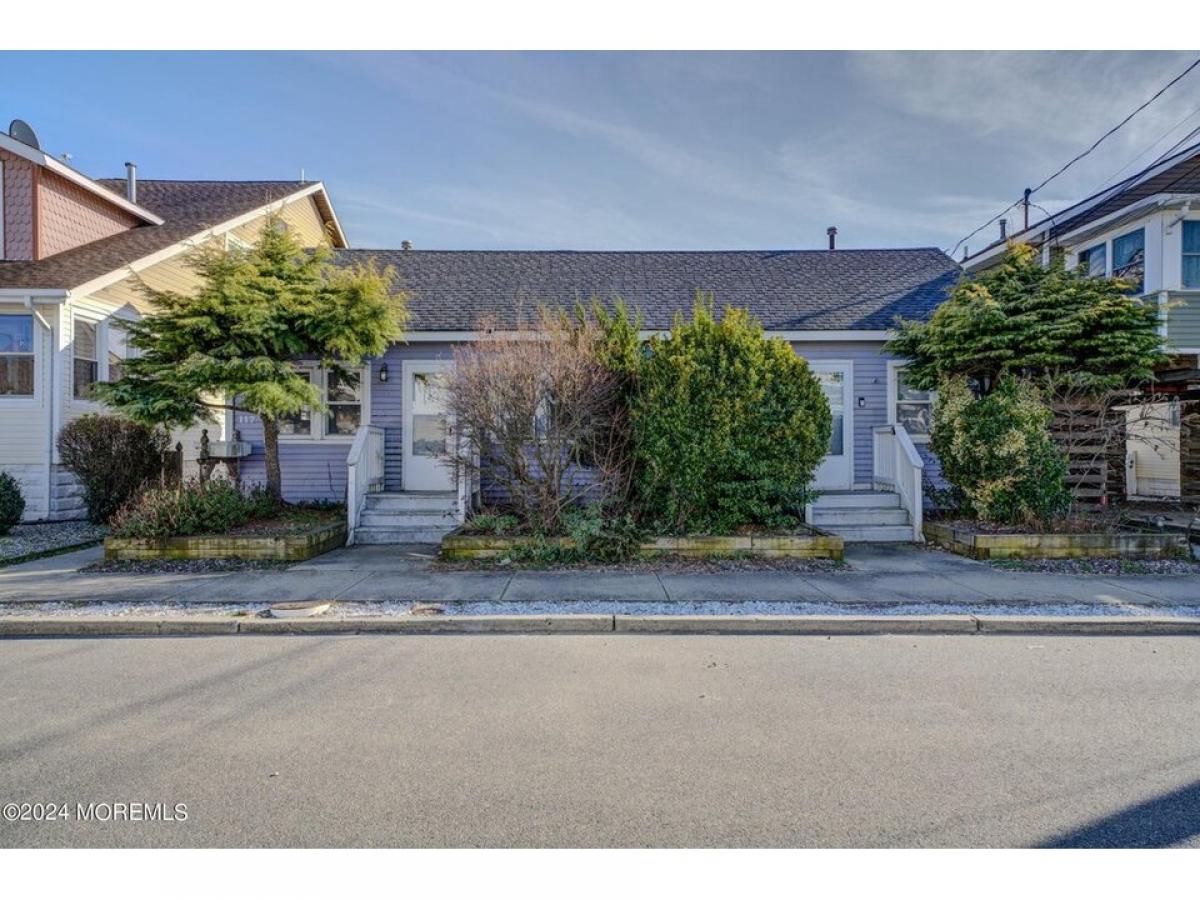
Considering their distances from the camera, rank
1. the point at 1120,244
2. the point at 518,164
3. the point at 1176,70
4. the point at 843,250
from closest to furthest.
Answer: the point at 1176,70 → the point at 518,164 → the point at 1120,244 → the point at 843,250

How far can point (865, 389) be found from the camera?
37.9 ft

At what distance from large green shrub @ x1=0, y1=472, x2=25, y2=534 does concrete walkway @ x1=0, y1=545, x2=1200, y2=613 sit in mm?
2362

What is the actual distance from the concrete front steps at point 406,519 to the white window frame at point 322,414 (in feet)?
5.65

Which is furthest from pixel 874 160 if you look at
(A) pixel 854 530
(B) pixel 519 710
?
(B) pixel 519 710

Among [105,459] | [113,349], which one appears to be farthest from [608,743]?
[113,349]

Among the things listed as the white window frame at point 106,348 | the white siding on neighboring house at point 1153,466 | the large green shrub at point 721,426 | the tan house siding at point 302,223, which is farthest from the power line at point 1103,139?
the white window frame at point 106,348

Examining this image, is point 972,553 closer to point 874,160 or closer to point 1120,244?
point 874,160

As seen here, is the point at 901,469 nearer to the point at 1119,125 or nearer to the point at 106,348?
the point at 1119,125

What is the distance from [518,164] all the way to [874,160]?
6954 mm

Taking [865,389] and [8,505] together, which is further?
[865,389]

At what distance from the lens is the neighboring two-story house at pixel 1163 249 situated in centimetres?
1180

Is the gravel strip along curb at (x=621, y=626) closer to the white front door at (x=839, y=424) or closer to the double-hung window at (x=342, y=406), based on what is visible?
the white front door at (x=839, y=424)

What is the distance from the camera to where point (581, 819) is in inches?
107

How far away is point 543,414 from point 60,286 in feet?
31.2
